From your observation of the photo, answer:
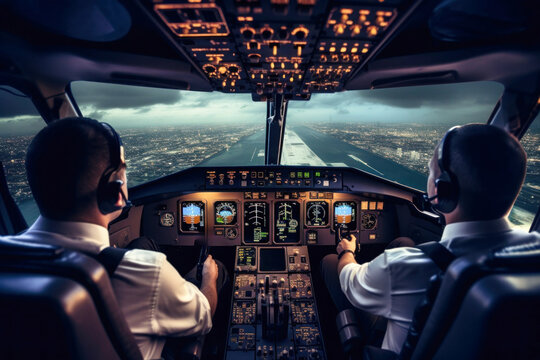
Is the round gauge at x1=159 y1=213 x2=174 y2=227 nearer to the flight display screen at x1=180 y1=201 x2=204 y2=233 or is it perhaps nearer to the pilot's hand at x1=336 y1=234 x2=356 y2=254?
the flight display screen at x1=180 y1=201 x2=204 y2=233

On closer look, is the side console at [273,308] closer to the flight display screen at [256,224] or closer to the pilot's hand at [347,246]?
the flight display screen at [256,224]

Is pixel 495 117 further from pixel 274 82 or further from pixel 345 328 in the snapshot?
pixel 345 328

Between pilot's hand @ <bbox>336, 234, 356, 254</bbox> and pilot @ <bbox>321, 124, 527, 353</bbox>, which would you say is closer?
pilot @ <bbox>321, 124, 527, 353</bbox>

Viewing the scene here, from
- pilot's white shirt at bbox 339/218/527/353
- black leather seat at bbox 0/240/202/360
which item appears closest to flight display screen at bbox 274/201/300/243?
pilot's white shirt at bbox 339/218/527/353

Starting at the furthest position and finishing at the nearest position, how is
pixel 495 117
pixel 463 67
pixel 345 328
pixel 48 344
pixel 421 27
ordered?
pixel 495 117, pixel 463 67, pixel 421 27, pixel 345 328, pixel 48 344

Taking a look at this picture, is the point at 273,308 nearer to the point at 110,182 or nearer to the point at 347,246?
the point at 347,246

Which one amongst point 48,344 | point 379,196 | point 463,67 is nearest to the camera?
point 48,344

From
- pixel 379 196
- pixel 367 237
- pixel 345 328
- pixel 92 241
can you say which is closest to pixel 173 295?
pixel 92 241

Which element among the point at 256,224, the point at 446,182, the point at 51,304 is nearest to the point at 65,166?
the point at 51,304
